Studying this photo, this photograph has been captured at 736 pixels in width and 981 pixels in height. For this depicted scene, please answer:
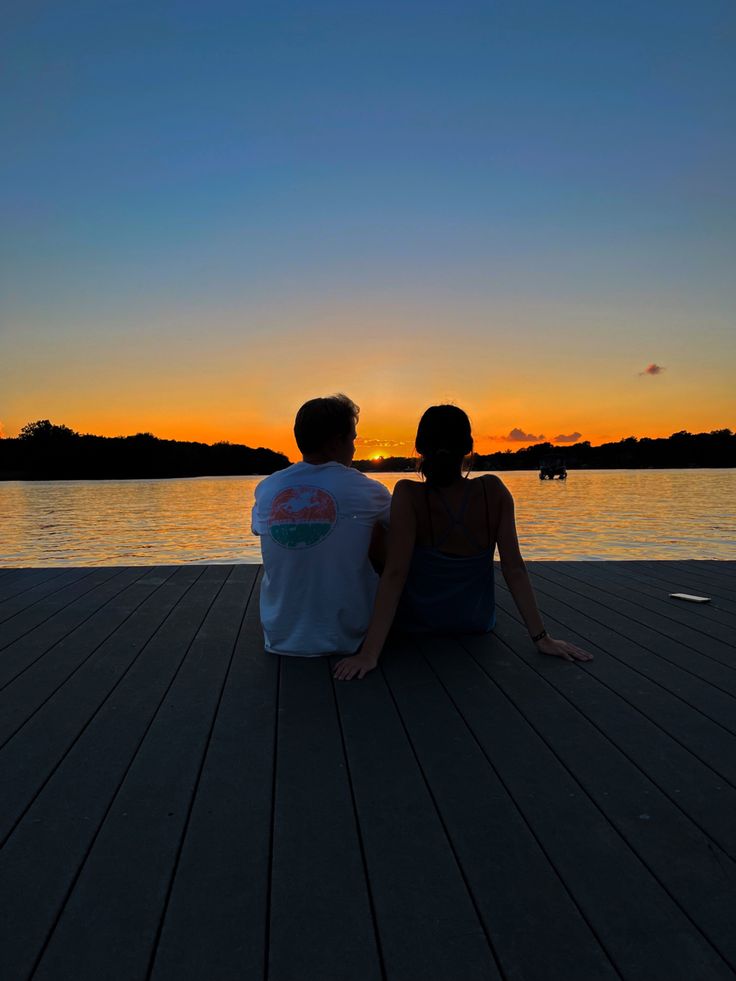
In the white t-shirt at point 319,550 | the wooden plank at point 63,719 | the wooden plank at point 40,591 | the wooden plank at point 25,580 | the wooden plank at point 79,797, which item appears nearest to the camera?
the wooden plank at point 79,797

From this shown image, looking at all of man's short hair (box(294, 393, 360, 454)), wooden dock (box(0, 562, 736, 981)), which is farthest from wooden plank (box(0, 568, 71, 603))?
man's short hair (box(294, 393, 360, 454))

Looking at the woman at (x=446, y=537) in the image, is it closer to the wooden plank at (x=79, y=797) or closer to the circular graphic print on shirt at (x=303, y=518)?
the circular graphic print on shirt at (x=303, y=518)

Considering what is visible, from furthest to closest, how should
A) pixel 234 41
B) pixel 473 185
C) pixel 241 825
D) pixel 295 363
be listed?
pixel 295 363, pixel 473 185, pixel 234 41, pixel 241 825

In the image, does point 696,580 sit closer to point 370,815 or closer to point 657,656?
point 657,656

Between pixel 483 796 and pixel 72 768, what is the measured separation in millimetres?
1143

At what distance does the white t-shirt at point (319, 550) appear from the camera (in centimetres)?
250

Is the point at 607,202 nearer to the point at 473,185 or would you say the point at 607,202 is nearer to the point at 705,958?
the point at 473,185

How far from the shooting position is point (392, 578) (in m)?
2.53

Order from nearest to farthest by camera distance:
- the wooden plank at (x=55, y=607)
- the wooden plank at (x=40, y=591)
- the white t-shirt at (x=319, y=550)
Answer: the white t-shirt at (x=319, y=550)
the wooden plank at (x=55, y=607)
the wooden plank at (x=40, y=591)

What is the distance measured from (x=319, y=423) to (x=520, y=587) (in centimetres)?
112

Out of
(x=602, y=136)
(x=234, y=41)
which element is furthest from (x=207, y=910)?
(x=602, y=136)

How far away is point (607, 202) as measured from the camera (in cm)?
1382

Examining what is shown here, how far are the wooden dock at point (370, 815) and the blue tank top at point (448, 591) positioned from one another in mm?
188

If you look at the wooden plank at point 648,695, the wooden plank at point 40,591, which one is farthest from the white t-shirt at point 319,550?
the wooden plank at point 40,591
